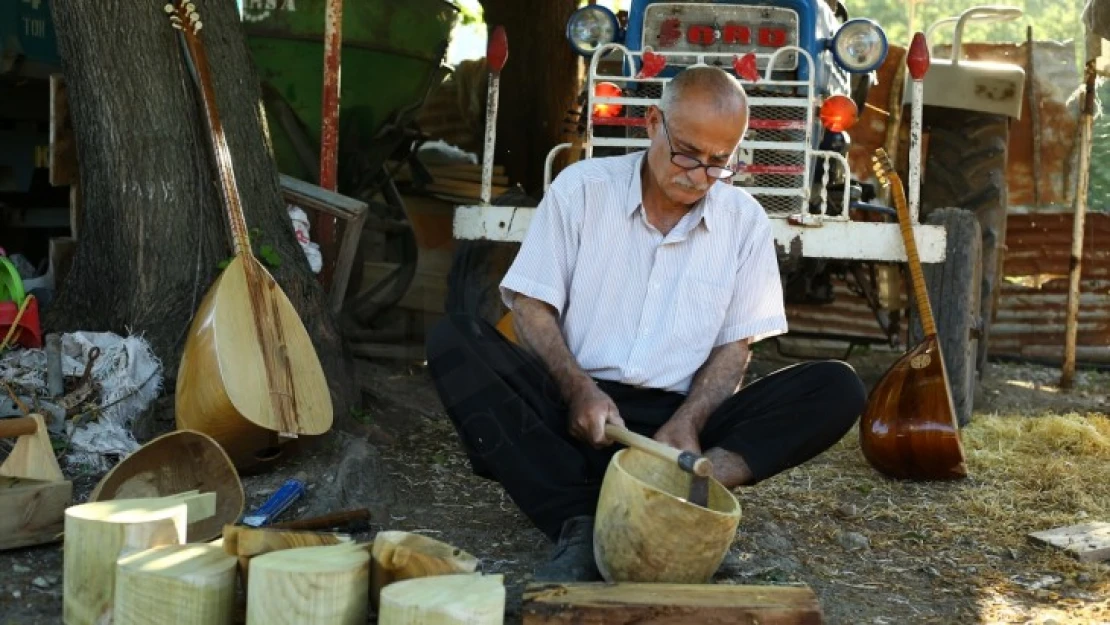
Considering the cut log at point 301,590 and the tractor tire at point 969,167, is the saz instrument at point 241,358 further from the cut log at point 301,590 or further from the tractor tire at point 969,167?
the tractor tire at point 969,167

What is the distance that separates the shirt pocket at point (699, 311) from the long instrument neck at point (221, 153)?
1.49 metres

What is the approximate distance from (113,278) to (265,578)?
7.54ft

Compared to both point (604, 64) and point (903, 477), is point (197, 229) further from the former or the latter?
point (604, 64)

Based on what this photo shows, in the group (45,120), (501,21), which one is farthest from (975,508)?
(45,120)

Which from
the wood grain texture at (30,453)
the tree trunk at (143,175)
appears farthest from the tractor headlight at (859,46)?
→ the wood grain texture at (30,453)

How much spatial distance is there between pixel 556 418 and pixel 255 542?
2.99 feet


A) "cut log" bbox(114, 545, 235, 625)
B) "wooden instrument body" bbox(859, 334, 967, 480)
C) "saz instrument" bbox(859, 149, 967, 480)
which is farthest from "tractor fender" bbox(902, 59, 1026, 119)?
"cut log" bbox(114, 545, 235, 625)

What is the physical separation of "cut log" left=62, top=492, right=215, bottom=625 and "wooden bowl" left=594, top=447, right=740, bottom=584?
844 mm

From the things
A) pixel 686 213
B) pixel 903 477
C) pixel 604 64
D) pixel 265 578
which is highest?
pixel 604 64

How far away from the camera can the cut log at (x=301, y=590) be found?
2336 mm

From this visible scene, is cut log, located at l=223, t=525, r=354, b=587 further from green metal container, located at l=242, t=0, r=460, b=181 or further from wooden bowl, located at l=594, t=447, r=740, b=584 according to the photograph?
A: green metal container, located at l=242, t=0, r=460, b=181

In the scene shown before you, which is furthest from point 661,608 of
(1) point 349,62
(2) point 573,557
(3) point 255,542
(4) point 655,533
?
(1) point 349,62

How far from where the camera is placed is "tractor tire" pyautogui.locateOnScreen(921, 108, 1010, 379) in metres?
7.12

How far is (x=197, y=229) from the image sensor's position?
4.38 meters
